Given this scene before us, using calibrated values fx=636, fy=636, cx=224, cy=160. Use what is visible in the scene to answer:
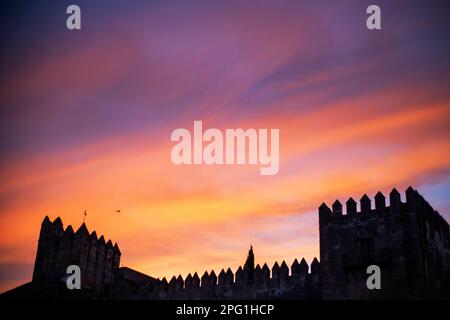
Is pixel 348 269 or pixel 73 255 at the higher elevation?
pixel 73 255

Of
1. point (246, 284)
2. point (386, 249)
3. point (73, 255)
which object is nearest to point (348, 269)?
point (386, 249)

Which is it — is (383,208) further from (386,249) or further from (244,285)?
(244,285)

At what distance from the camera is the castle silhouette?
34094mm

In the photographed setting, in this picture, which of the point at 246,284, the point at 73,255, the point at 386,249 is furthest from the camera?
the point at 73,255

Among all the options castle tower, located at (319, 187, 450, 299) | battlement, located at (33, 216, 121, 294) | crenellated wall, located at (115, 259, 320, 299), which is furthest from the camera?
battlement, located at (33, 216, 121, 294)

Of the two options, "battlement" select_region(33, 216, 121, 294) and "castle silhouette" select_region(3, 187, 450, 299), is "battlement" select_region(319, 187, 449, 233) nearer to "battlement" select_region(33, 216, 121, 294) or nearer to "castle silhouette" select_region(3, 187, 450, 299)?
"castle silhouette" select_region(3, 187, 450, 299)

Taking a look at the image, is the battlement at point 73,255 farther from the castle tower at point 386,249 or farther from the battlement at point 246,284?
the castle tower at point 386,249

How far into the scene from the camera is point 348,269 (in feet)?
116

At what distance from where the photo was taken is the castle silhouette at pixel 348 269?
34.1 m

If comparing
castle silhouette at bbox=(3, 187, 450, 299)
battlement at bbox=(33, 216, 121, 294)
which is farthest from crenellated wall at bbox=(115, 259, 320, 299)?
battlement at bbox=(33, 216, 121, 294)

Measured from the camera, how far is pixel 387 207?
3616cm
